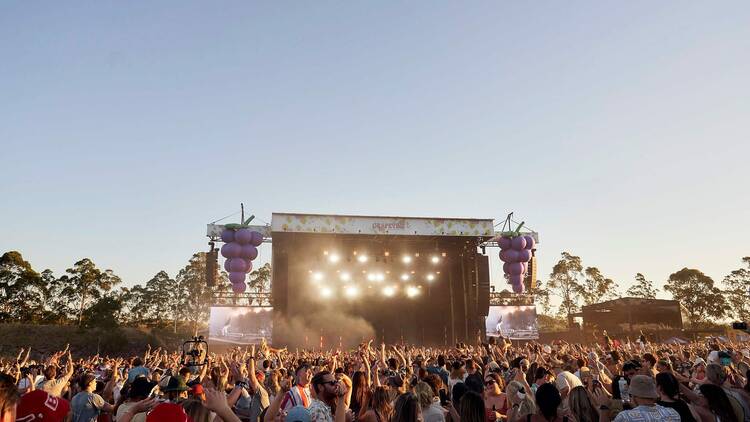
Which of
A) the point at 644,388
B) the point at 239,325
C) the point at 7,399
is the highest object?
the point at 7,399

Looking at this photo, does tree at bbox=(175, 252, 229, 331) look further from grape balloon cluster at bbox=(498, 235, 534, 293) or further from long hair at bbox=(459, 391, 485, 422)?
long hair at bbox=(459, 391, 485, 422)

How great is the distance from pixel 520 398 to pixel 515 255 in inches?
924

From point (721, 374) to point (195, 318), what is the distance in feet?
212

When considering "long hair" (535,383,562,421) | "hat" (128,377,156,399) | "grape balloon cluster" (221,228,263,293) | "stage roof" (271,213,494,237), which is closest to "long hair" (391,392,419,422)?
"long hair" (535,383,562,421)

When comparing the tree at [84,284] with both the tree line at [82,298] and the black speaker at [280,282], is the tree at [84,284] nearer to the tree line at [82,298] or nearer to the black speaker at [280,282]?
the tree line at [82,298]

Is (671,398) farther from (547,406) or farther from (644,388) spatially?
(547,406)

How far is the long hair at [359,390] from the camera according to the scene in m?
4.87

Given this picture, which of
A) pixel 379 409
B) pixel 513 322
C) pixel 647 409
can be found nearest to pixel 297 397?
pixel 379 409

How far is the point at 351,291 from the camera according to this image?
29.8 meters

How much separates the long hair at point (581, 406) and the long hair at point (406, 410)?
1.51 metres

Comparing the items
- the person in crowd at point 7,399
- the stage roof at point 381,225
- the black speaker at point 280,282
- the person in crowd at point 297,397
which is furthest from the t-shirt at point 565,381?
the black speaker at point 280,282

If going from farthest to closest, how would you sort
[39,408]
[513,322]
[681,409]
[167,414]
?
[513,322] → [681,409] → [39,408] → [167,414]

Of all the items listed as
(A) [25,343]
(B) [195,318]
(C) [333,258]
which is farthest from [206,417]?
(B) [195,318]

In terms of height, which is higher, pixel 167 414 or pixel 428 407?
pixel 167 414
